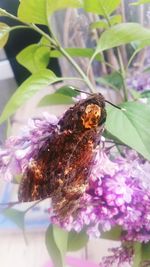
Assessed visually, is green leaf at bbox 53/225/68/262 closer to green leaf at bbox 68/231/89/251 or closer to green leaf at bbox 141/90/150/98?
green leaf at bbox 68/231/89/251

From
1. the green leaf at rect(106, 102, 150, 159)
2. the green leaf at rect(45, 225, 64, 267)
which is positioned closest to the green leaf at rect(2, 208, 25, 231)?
the green leaf at rect(45, 225, 64, 267)

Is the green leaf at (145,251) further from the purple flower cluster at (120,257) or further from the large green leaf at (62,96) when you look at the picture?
the large green leaf at (62,96)

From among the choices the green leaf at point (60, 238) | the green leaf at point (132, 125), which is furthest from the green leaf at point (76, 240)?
the green leaf at point (132, 125)

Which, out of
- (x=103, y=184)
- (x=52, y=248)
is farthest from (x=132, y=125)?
(x=52, y=248)

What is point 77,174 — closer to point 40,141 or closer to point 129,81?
point 40,141

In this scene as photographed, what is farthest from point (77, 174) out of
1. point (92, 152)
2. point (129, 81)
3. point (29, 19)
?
point (129, 81)
